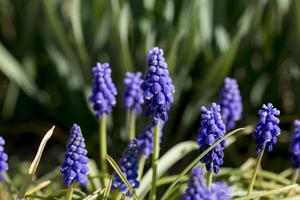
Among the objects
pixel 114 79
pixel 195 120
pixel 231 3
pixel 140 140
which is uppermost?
pixel 231 3

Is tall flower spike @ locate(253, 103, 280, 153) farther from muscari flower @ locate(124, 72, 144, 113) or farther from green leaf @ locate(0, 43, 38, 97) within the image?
green leaf @ locate(0, 43, 38, 97)

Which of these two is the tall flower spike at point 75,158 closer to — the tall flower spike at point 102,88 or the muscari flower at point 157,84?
the muscari flower at point 157,84

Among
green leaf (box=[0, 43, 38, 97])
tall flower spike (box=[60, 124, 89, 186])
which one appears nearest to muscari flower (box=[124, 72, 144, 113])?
tall flower spike (box=[60, 124, 89, 186])

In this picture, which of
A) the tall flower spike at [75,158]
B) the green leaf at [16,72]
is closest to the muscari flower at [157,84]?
the tall flower spike at [75,158]

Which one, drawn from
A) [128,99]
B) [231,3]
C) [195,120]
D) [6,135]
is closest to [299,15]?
[231,3]

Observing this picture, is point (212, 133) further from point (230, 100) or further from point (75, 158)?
point (230, 100)

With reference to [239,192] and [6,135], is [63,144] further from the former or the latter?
[239,192]
